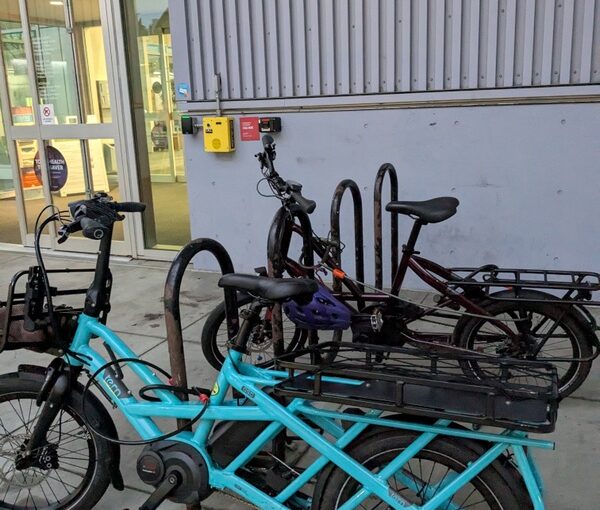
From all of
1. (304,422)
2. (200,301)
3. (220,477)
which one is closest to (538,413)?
(304,422)

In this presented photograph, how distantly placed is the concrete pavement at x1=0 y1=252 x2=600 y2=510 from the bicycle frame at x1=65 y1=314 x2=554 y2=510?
19.6 inches

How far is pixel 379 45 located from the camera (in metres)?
4.77

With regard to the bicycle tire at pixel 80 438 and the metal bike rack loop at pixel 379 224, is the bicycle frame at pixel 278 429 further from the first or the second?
the metal bike rack loop at pixel 379 224

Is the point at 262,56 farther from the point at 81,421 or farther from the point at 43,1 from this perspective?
the point at 81,421

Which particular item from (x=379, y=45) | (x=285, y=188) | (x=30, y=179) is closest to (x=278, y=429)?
(x=285, y=188)

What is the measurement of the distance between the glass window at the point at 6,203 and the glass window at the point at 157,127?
6.90 ft

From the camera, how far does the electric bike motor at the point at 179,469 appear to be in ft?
6.93

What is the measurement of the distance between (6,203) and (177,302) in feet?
23.5

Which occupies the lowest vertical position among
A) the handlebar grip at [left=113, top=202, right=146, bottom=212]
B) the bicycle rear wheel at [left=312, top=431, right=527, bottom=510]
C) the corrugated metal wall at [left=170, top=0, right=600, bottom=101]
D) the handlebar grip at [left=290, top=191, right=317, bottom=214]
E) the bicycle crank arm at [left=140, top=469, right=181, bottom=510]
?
the bicycle crank arm at [left=140, top=469, right=181, bottom=510]

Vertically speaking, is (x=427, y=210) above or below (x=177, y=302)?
above

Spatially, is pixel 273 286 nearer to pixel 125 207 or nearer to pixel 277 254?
pixel 277 254

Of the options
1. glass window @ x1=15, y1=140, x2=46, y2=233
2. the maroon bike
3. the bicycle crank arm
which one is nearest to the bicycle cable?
the bicycle crank arm

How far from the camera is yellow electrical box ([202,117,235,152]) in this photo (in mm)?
5285

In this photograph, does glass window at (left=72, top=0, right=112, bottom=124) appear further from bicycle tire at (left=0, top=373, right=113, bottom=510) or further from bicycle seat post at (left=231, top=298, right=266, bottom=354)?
bicycle seat post at (left=231, top=298, right=266, bottom=354)
